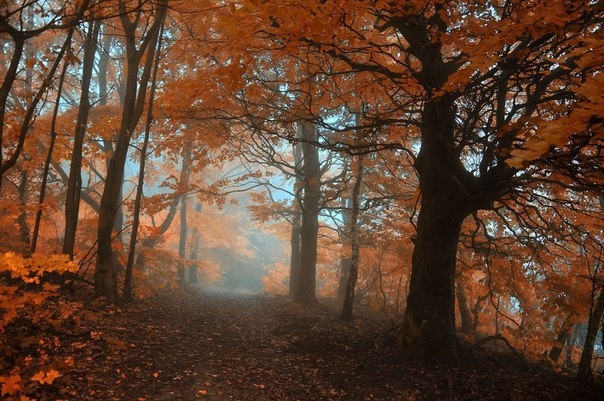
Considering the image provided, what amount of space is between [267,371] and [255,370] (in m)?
0.18

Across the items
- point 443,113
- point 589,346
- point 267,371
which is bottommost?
point 267,371

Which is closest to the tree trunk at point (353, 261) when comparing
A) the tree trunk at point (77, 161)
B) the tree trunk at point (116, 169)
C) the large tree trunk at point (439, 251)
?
the large tree trunk at point (439, 251)

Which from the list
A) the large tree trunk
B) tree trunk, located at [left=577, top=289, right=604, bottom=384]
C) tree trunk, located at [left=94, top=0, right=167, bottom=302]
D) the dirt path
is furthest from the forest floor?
tree trunk, located at [left=94, top=0, right=167, bottom=302]

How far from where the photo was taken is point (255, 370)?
221 inches

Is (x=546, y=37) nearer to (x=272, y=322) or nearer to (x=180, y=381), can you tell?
(x=180, y=381)

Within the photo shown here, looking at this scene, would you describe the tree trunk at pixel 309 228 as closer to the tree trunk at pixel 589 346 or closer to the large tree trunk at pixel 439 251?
the large tree trunk at pixel 439 251

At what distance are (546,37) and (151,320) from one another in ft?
25.1

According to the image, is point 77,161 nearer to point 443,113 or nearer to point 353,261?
point 353,261

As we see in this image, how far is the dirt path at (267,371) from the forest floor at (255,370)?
0.5 inches

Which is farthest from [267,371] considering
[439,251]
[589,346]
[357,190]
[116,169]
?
[357,190]

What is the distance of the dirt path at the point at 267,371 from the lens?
4.49 m

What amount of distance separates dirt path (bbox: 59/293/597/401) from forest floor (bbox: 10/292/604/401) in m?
0.01

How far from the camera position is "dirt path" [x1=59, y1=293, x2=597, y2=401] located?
14.7 feet

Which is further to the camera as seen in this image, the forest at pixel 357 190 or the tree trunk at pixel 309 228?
the tree trunk at pixel 309 228
